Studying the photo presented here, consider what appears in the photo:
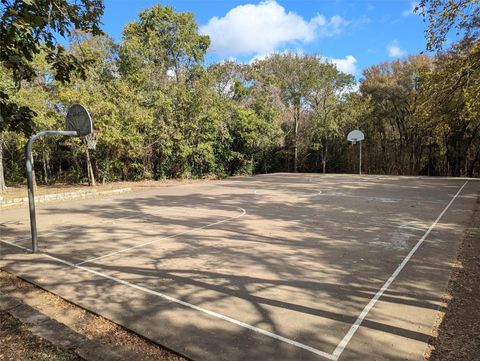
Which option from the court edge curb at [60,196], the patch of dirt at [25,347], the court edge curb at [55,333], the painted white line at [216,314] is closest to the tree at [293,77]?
the court edge curb at [60,196]

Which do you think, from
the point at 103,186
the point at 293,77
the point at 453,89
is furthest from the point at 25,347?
the point at 293,77

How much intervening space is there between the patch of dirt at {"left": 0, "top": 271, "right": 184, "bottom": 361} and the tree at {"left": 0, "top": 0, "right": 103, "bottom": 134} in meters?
1.83

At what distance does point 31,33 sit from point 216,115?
48.5 feet

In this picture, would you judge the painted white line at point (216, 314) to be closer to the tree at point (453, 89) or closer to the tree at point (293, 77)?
the tree at point (453, 89)

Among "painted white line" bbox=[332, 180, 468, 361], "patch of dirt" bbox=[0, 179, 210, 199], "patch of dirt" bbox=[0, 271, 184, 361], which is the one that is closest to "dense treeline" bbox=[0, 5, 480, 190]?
"patch of dirt" bbox=[0, 179, 210, 199]

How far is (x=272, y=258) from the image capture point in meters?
4.94

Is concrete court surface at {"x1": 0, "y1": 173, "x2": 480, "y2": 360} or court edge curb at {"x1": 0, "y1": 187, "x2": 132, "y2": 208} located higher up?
court edge curb at {"x1": 0, "y1": 187, "x2": 132, "y2": 208}

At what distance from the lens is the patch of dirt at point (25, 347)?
254 centimetres

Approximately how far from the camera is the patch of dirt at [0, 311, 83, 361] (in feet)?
8.32

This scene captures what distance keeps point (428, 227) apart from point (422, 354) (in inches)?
185

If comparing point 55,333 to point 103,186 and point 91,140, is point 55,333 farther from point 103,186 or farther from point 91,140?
point 103,186

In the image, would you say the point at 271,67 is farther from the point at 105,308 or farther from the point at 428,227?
the point at 105,308

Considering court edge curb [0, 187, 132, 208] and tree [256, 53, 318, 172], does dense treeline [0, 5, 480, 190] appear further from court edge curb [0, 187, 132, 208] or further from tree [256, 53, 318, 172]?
court edge curb [0, 187, 132, 208]

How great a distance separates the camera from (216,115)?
1758cm
